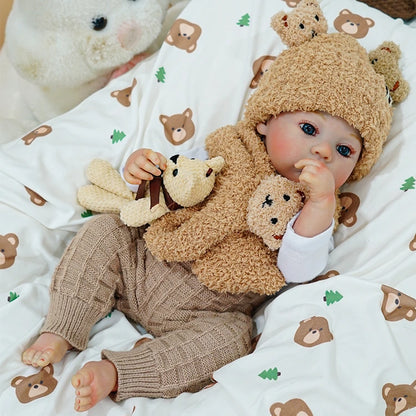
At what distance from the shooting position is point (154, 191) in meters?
1.01

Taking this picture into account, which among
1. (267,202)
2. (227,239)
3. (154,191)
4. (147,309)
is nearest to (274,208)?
(267,202)

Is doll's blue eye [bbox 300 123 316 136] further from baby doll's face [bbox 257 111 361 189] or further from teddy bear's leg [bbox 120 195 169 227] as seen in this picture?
teddy bear's leg [bbox 120 195 169 227]

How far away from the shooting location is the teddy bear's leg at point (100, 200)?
3.61 ft

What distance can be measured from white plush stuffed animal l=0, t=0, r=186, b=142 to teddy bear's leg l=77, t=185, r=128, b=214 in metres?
0.39

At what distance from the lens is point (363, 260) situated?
1.02 metres

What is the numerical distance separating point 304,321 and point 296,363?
0.30ft

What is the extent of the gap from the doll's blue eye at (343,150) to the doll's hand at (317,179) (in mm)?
74

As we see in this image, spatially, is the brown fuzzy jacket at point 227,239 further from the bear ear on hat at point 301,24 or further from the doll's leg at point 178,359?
the bear ear on hat at point 301,24

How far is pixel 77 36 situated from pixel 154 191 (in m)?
0.52

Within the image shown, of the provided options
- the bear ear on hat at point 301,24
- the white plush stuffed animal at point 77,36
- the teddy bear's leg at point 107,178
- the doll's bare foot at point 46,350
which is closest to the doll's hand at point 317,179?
the bear ear on hat at point 301,24

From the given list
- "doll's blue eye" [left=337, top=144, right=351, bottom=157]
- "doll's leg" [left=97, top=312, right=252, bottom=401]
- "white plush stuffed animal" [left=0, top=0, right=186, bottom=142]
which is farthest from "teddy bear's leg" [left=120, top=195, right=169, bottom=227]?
"white plush stuffed animal" [left=0, top=0, right=186, bottom=142]

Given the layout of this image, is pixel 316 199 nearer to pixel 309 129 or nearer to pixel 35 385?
Answer: pixel 309 129

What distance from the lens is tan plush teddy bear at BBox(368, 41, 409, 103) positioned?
105cm

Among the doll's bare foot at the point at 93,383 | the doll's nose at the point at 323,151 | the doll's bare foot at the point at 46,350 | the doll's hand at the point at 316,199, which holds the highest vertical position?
the doll's nose at the point at 323,151
